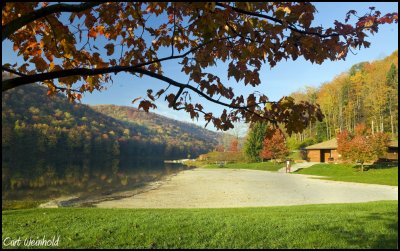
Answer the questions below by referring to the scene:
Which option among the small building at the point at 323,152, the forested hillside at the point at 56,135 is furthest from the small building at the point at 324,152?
the forested hillside at the point at 56,135

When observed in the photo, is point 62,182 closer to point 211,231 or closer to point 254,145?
point 211,231

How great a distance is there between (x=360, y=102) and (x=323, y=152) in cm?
2083

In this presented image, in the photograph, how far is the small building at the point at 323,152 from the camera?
55.5 metres

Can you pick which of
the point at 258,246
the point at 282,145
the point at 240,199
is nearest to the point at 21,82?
the point at 258,246

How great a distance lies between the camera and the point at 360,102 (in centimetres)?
7219

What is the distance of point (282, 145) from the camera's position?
2231 inches

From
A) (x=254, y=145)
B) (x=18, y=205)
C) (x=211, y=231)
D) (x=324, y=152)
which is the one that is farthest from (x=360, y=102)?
(x=211, y=231)

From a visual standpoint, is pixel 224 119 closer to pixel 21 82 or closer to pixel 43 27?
pixel 21 82

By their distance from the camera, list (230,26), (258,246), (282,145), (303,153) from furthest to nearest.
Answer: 1. (303,153)
2. (282,145)
3. (258,246)
4. (230,26)

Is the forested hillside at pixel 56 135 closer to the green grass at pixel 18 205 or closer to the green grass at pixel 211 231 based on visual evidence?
the green grass at pixel 18 205

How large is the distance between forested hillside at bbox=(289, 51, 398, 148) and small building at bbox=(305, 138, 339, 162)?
9.05 meters

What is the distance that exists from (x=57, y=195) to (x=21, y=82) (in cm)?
2162

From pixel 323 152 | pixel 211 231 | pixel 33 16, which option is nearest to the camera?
pixel 33 16

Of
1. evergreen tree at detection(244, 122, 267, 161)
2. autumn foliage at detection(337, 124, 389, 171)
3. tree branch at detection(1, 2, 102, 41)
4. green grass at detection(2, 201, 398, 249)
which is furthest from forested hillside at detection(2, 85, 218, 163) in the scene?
tree branch at detection(1, 2, 102, 41)
